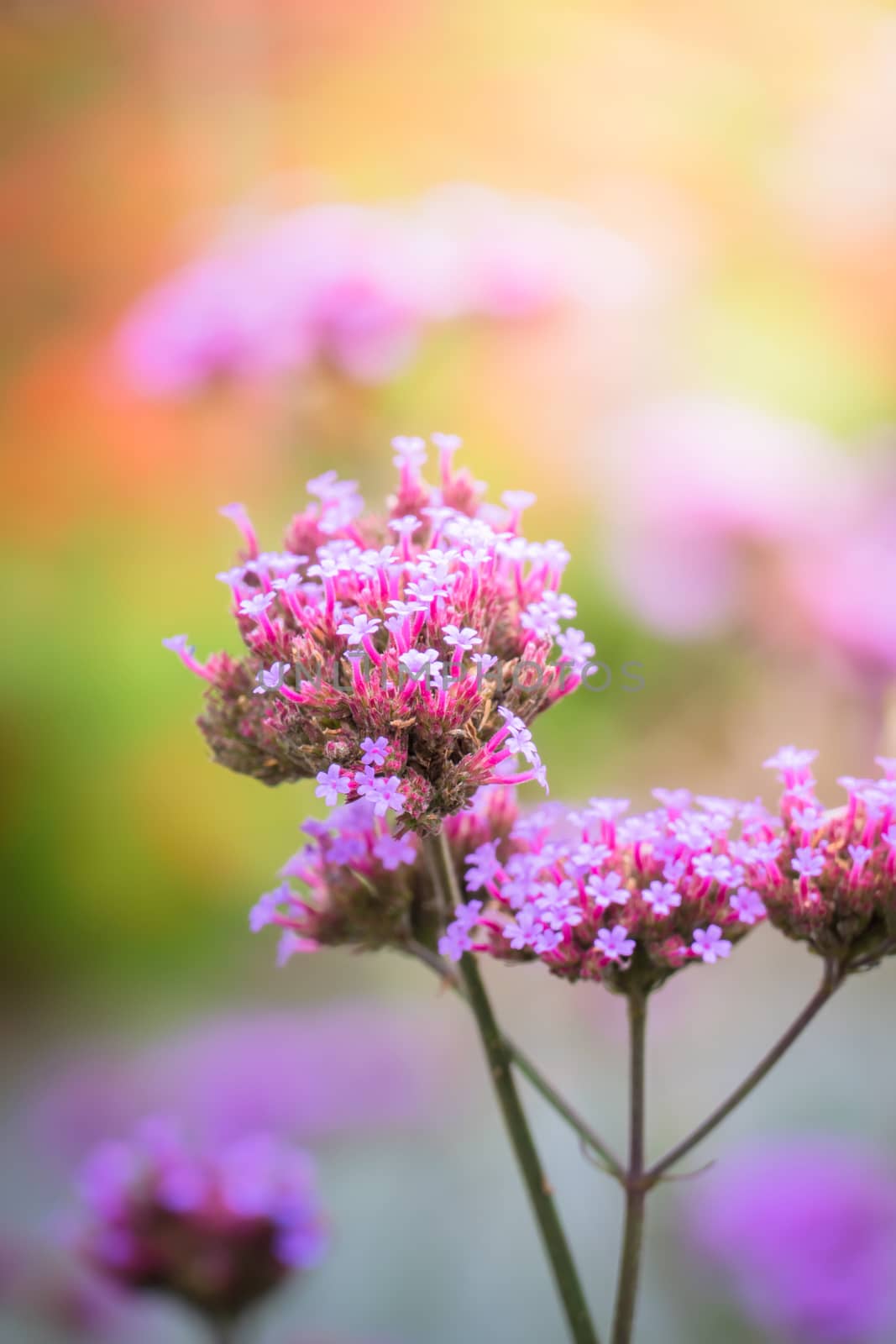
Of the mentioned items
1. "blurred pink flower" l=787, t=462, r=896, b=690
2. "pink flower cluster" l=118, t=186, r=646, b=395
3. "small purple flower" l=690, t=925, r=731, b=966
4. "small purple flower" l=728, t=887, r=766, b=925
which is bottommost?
"small purple flower" l=690, t=925, r=731, b=966

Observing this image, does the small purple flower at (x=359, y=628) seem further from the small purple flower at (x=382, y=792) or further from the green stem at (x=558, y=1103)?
the green stem at (x=558, y=1103)

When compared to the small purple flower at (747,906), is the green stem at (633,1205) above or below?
below

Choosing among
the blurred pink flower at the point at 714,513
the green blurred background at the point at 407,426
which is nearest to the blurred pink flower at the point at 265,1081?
the green blurred background at the point at 407,426

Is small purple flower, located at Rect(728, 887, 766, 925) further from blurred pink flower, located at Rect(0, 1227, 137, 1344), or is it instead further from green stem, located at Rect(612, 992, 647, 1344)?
blurred pink flower, located at Rect(0, 1227, 137, 1344)

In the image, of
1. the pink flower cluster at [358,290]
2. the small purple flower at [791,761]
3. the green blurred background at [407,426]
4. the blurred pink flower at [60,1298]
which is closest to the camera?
the small purple flower at [791,761]

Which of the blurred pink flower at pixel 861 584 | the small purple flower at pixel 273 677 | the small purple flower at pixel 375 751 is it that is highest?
the blurred pink flower at pixel 861 584

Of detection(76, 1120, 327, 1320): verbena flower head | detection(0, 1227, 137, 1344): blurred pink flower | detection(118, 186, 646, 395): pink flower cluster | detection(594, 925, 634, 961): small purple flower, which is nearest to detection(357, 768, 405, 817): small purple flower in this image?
detection(594, 925, 634, 961): small purple flower

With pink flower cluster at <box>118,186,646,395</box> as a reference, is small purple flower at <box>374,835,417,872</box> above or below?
below
